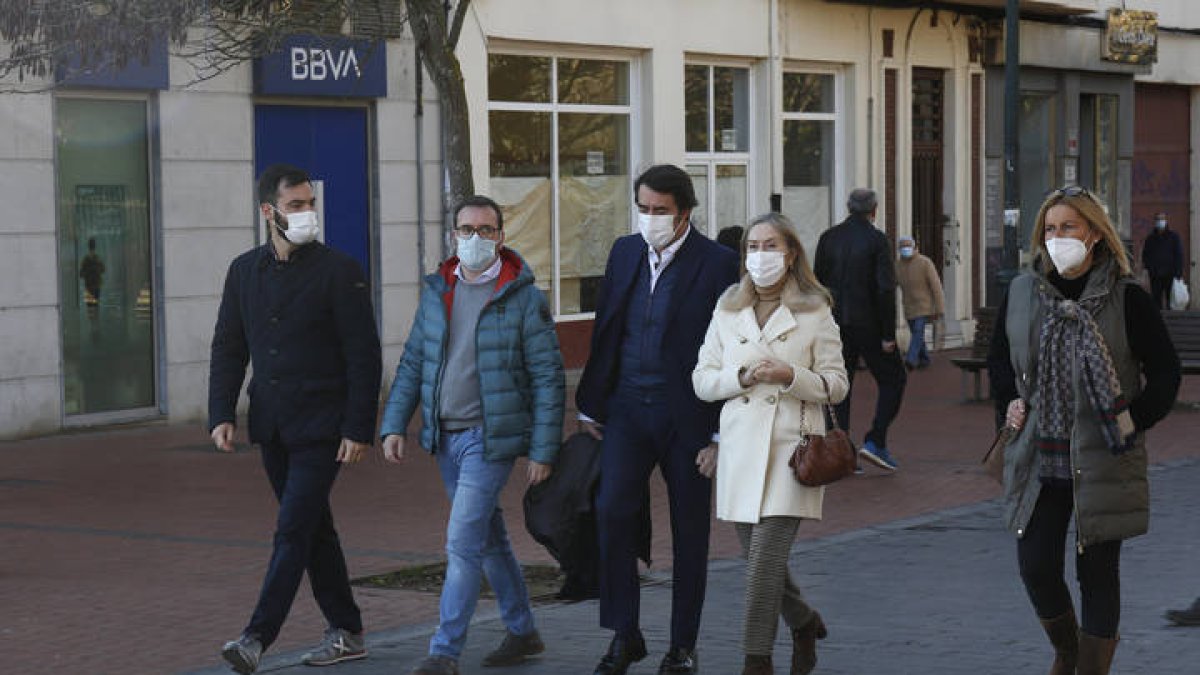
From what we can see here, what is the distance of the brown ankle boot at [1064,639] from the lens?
23.8 ft

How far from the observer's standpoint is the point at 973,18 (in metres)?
29.6

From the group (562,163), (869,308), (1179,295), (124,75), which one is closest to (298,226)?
(869,308)

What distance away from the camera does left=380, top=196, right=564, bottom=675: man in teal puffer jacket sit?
313 inches

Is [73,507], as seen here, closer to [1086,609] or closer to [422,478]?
[422,478]

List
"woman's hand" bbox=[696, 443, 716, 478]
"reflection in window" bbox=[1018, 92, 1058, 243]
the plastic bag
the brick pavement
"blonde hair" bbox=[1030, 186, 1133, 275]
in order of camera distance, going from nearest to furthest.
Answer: "blonde hair" bbox=[1030, 186, 1133, 275] < "woman's hand" bbox=[696, 443, 716, 478] < the brick pavement < "reflection in window" bbox=[1018, 92, 1058, 243] < the plastic bag

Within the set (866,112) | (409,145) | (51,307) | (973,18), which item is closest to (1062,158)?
(973,18)

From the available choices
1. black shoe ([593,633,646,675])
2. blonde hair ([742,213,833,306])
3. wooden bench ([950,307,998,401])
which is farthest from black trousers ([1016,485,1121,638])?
wooden bench ([950,307,998,401])

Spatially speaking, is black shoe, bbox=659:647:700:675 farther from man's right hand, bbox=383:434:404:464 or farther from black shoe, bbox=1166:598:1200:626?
black shoe, bbox=1166:598:1200:626

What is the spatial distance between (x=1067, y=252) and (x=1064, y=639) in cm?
125

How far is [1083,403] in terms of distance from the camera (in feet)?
22.7

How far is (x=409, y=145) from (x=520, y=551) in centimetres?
980

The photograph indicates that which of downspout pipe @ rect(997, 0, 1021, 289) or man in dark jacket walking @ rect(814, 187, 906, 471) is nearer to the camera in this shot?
man in dark jacket walking @ rect(814, 187, 906, 471)

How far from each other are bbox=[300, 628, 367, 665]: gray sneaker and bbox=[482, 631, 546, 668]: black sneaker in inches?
18.4

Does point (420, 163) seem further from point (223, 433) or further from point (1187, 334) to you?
point (223, 433)
